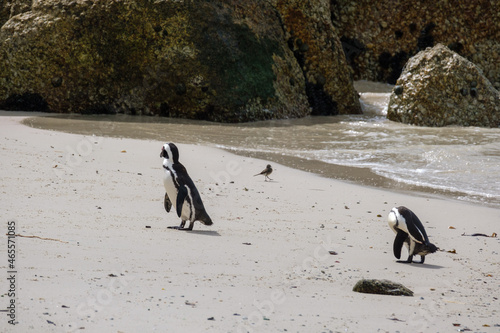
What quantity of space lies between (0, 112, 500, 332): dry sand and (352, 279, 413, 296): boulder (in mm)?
64

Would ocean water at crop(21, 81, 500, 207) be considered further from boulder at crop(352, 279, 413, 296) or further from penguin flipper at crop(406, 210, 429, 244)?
boulder at crop(352, 279, 413, 296)

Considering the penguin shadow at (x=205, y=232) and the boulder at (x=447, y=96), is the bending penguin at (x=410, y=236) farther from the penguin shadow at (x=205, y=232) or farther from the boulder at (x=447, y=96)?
the boulder at (x=447, y=96)

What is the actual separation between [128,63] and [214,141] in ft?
11.9

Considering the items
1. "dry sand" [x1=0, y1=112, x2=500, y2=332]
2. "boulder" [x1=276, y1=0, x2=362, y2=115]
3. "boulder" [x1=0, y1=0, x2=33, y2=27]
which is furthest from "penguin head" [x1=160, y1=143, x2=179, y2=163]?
"boulder" [x1=0, y1=0, x2=33, y2=27]

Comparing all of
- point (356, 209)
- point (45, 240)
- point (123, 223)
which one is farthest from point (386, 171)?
point (45, 240)

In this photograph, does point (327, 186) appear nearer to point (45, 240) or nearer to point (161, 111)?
point (45, 240)

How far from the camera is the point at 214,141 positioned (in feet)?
35.9

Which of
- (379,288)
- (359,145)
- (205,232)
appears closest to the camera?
(379,288)

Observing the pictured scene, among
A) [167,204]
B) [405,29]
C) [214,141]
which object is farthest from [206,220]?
[405,29]

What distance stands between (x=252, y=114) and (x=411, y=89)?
11.9 feet

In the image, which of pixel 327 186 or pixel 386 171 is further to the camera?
pixel 386 171

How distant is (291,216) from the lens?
6.09m

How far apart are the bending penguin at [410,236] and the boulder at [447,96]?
30.6 ft

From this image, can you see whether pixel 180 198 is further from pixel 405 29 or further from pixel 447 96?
pixel 405 29
